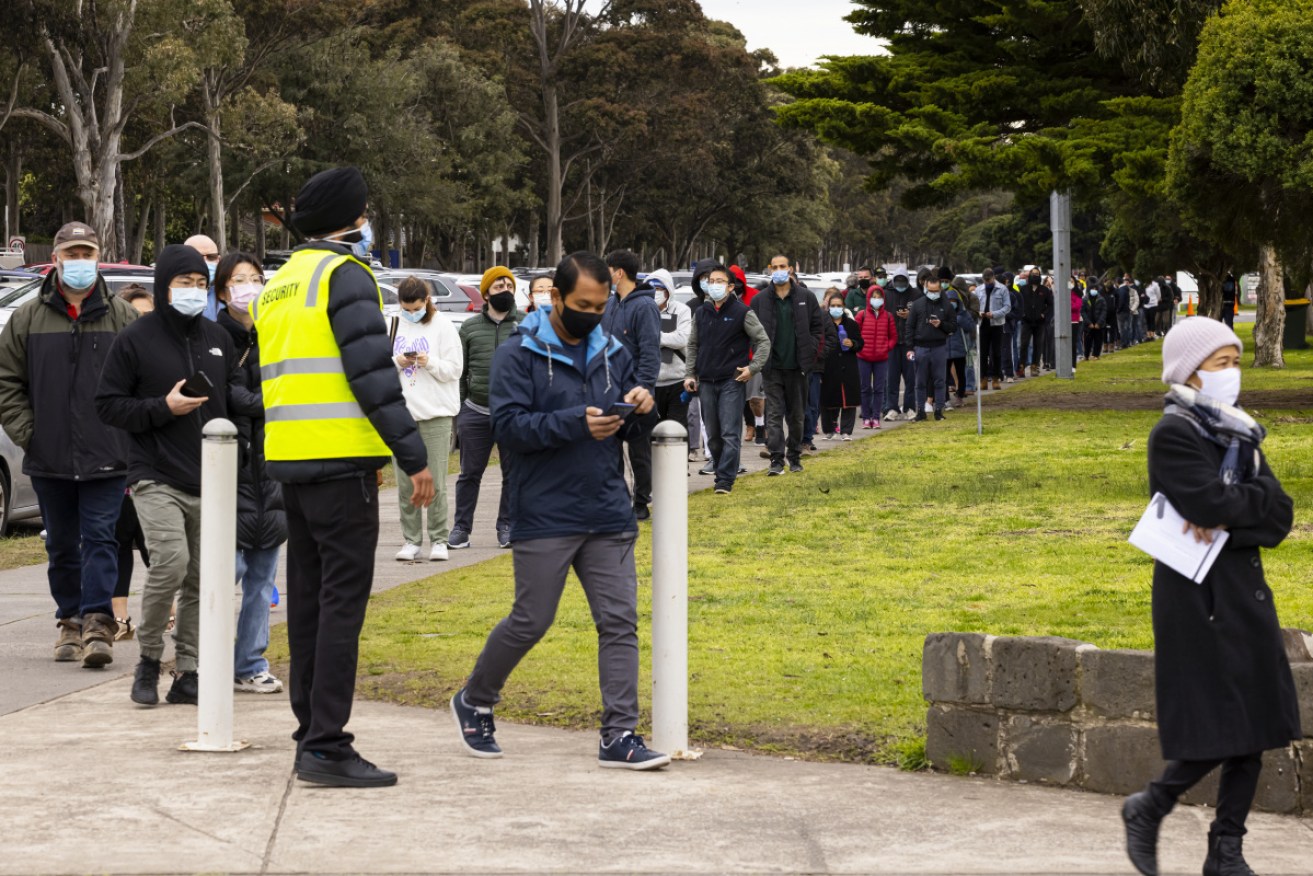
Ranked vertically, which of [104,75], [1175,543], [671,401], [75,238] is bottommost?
[671,401]

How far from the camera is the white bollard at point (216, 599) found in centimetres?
659

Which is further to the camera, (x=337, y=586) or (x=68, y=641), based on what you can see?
(x=68, y=641)

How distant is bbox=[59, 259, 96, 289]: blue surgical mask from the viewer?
28.5 feet

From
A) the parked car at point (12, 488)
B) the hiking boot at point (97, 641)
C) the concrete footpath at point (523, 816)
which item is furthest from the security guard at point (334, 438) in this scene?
the parked car at point (12, 488)

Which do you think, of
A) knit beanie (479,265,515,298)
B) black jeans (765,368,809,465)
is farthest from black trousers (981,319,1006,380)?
knit beanie (479,265,515,298)

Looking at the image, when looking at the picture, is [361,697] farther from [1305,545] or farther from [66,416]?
[1305,545]

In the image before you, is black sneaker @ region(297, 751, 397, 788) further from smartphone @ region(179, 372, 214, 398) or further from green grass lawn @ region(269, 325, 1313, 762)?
smartphone @ region(179, 372, 214, 398)

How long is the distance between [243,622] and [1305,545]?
6.61 meters

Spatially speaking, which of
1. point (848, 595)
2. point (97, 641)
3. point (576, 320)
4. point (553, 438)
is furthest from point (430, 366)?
point (553, 438)

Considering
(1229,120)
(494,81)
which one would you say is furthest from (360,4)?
(1229,120)

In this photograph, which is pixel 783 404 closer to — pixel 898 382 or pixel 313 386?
pixel 898 382

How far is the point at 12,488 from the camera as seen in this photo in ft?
44.3

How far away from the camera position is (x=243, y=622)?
25.7 ft

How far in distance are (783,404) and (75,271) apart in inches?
350
